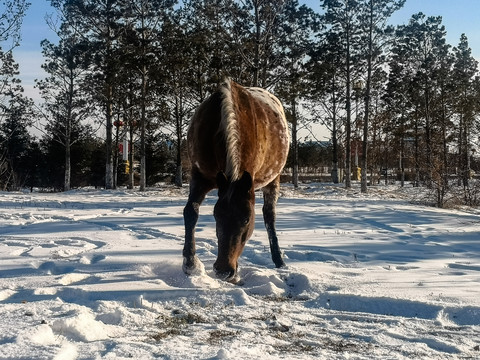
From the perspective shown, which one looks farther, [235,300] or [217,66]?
[217,66]

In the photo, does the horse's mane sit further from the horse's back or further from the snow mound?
the snow mound

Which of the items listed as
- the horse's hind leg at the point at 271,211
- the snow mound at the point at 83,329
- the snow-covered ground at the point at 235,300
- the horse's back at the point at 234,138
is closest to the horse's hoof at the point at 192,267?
the snow-covered ground at the point at 235,300

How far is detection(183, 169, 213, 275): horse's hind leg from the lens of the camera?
455cm

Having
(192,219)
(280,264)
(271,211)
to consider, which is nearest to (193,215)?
(192,219)

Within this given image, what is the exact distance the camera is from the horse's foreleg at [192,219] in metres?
4.55

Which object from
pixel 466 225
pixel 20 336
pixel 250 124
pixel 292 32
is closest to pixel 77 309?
pixel 20 336

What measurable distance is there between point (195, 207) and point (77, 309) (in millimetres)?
2068

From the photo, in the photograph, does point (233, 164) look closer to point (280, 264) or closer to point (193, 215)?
point (193, 215)

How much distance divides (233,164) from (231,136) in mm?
309

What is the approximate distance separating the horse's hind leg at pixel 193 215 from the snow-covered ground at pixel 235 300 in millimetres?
189

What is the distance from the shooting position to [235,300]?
360 cm

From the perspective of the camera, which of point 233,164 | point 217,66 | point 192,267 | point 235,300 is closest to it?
point 235,300

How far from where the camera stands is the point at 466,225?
965cm

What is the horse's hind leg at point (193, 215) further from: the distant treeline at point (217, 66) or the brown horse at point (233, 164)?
the distant treeline at point (217, 66)
